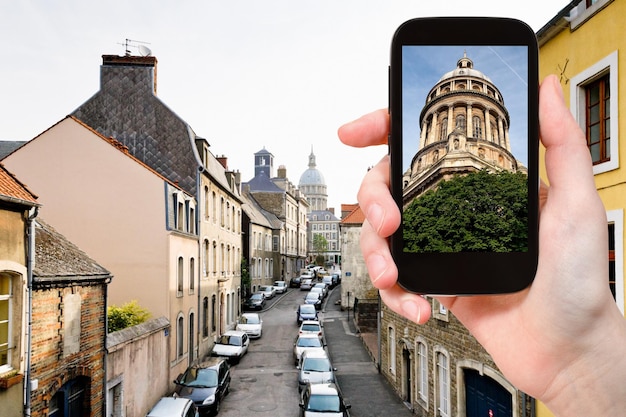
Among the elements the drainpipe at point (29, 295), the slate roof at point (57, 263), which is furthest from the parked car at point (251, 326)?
the drainpipe at point (29, 295)

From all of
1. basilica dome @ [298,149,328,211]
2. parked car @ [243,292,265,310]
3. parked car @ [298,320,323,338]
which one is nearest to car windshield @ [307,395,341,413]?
parked car @ [298,320,323,338]

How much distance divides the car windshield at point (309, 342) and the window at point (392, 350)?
5542 mm

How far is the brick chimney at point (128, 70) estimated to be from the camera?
1079 inches

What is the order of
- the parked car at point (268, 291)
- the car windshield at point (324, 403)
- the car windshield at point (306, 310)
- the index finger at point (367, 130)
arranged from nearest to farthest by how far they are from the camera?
1. the index finger at point (367, 130)
2. the car windshield at point (324, 403)
3. the car windshield at point (306, 310)
4. the parked car at point (268, 291)

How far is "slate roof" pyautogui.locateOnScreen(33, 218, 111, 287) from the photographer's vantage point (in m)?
12.2

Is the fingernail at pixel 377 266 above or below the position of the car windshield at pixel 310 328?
above

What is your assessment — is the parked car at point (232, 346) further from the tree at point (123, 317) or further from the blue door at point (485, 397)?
the blue door at point (485, 397)

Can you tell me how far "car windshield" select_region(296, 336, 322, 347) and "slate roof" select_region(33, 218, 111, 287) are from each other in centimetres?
1461

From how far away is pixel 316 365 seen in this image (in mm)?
22656

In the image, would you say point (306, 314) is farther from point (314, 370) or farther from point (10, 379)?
point (10, 379)

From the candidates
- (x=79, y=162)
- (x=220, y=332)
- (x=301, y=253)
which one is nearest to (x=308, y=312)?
(x=220, y=332)

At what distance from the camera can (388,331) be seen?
2339cm

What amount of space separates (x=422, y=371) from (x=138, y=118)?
18.1 metres

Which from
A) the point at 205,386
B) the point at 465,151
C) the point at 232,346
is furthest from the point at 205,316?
the point at 465,151
